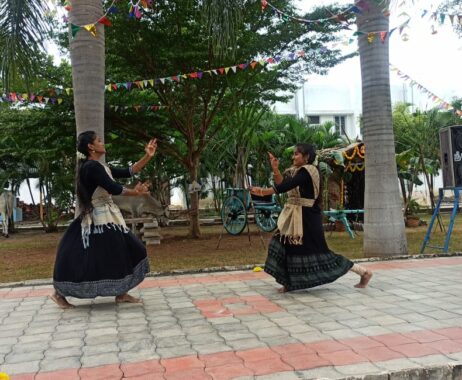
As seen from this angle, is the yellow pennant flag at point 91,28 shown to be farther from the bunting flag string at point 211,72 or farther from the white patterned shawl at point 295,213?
the white patterned shawl at point 295,213

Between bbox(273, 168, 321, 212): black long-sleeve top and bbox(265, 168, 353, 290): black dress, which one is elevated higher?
bbox(273, 168, 321, 212): black long-sleeve top

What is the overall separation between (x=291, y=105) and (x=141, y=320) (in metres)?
27.4

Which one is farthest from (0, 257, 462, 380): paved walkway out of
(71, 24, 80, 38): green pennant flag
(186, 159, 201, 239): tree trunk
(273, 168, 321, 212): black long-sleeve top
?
(186, 159, 201, 239): tree trunk

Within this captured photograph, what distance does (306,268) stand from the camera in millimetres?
5691

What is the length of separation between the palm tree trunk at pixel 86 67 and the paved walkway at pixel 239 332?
2.51m

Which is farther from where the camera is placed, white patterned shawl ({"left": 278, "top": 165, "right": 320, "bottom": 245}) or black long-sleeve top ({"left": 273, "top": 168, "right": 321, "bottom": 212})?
white patterned shawl ({"left": 278, "top": 165, "right": 320, "bottom": 245})

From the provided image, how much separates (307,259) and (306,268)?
10 cm

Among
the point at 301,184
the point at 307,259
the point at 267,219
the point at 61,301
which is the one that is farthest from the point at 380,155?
the point at 267,219

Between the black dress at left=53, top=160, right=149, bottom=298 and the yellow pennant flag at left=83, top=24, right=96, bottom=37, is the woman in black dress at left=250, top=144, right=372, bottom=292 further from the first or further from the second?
the yellow pennant flag at left=83, top=24, right=96, bottom=37

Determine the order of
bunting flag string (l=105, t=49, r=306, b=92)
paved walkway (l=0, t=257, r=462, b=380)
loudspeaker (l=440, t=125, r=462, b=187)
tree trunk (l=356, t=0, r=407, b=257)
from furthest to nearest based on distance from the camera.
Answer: bunting flag string (l=105, t=49, r=306, b=92), tree trunk (l=356, t=0, r=407, b=257), loudspeaker (l=440, t=125, r=462, b=187), paved walkway (l=0, t=257, r=462, b=380)

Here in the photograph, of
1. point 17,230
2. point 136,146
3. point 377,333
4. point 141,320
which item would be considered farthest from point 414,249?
point 17,230

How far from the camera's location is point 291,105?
3106 cm

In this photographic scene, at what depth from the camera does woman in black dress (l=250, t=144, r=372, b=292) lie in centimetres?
565

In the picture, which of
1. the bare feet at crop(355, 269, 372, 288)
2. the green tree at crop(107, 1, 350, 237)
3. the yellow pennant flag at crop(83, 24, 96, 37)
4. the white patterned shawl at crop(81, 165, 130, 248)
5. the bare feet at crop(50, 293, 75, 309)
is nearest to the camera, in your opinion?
the white patterned shawl at crop(81, 165, 130, 248)
